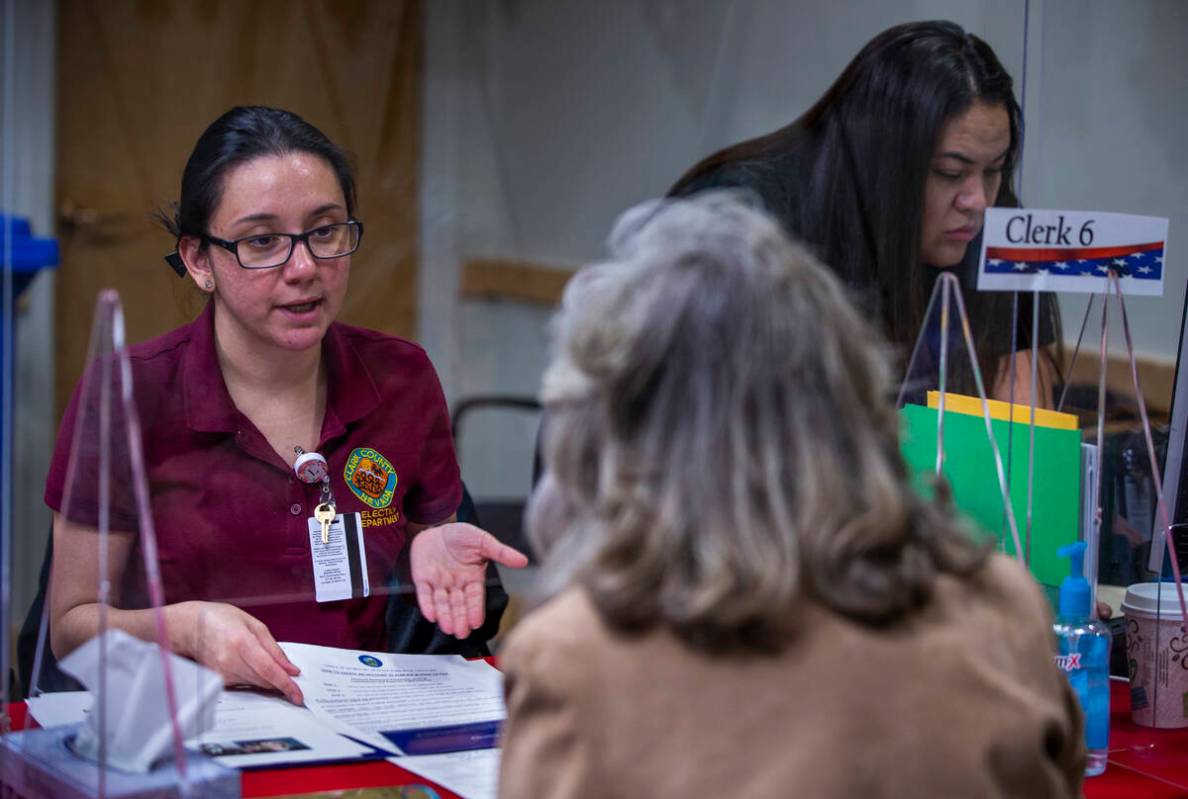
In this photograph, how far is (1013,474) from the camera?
1662 mm

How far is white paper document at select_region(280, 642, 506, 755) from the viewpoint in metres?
1.42

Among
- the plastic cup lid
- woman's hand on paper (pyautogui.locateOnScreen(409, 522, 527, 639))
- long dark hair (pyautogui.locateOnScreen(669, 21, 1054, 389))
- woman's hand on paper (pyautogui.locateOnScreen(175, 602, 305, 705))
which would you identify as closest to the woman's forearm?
woman's hand on paper (pyautogui.locateOnScreen(175, 602, 305, 705))

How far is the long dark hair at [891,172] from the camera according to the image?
78.1 inches

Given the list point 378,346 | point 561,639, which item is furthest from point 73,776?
point 378,346

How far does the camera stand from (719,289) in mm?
858

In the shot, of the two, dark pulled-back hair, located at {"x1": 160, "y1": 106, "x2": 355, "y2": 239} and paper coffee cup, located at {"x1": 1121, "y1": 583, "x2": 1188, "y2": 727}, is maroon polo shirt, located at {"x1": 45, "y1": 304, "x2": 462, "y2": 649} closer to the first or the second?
dark pulled-back hair, located at {"x1": 160, "y1": 106, "x2": 355, "y2": 239}

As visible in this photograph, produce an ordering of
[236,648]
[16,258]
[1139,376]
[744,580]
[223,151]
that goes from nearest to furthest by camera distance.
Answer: [744,580] < [16,258] < [236,648] < [223,151] < [1139,376]

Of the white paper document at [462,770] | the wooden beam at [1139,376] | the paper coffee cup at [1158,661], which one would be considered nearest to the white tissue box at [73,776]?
the white paper document at [462,770]

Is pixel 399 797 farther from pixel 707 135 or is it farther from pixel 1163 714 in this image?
pixel 707 135

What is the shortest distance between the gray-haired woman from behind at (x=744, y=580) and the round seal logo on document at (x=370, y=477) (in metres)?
0.93

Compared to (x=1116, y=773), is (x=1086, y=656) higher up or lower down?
higher up

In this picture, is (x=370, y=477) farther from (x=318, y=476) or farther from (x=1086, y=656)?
(x=1086, y=656)

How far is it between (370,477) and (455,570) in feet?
0.56

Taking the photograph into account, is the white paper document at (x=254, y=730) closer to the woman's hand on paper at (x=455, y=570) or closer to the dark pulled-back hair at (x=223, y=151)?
the woman's hand on paper at (x=455, y=570)
